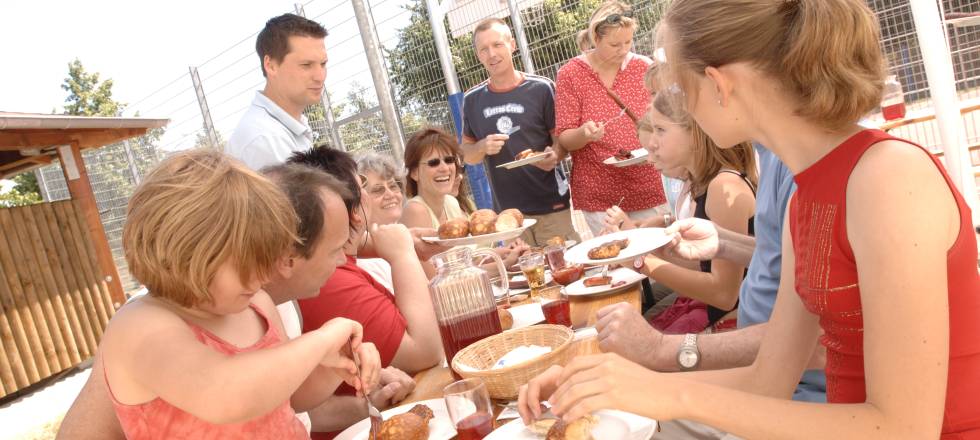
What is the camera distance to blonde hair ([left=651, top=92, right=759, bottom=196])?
2980 millimetres

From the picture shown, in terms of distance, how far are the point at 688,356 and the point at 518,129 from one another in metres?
3.87

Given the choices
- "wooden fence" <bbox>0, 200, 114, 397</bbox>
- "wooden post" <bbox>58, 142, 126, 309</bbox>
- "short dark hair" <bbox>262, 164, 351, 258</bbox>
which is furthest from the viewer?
"wooden post" <bbox>58, 142, 126, 309</bbox>

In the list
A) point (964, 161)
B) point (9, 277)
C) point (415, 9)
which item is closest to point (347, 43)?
point (415, 9)

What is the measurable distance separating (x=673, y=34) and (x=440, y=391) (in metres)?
1.26

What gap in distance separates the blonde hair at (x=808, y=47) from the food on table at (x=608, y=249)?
150cm

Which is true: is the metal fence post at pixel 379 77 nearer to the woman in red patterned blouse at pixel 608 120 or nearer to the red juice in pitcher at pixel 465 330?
the woman in red patterned blouse at pixel 608 120

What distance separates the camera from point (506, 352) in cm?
207

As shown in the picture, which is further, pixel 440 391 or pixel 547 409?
pixel 440 391

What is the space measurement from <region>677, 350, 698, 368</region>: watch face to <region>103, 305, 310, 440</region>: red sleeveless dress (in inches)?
43.5

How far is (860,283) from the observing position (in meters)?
1.17

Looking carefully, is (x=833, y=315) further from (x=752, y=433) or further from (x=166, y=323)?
(x=166, y=323)

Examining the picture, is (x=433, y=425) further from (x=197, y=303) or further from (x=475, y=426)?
(x=197, y=303)

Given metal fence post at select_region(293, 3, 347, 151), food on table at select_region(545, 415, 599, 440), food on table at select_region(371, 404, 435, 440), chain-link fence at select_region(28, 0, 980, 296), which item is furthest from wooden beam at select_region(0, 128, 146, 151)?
food on table at select_region(545, 415, 599, 440)

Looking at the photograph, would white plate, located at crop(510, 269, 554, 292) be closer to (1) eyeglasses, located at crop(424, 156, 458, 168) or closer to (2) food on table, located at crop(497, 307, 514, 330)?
(2) food on table, located at crop(497, 307, 514, 330)
